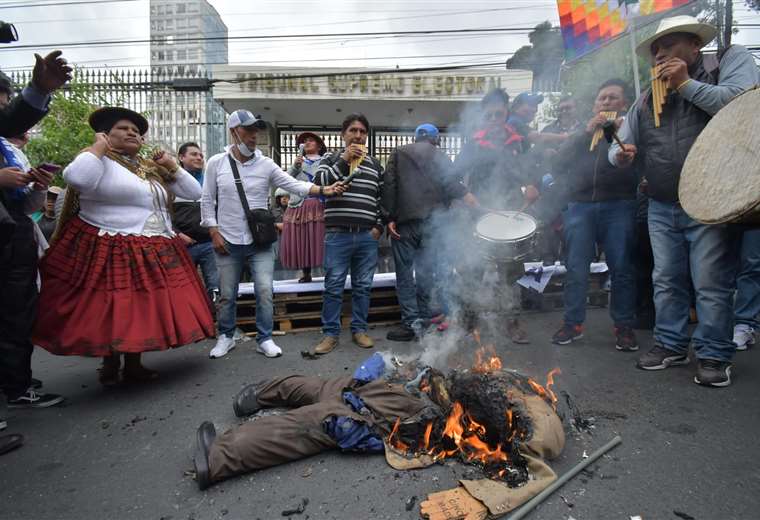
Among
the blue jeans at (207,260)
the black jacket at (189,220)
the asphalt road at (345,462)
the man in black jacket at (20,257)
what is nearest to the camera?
the asphalt road at (345,462)

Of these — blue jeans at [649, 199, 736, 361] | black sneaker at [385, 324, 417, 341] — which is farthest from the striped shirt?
blue jeans at [649, 199, 736, 361]

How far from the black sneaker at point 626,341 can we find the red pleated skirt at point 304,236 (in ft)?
11.9

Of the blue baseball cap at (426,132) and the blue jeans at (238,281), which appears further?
the blue baseball cap at (426,132)

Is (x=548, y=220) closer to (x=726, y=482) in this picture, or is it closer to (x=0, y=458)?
(x=726, y=482)

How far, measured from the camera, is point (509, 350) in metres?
4.01

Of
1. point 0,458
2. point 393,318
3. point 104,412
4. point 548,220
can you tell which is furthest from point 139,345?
point 548,220

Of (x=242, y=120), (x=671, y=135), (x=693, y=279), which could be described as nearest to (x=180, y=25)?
(x=242, y=120)

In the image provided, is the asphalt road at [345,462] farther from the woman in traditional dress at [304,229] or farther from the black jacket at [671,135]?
the woman in traditional dress at [304,229]

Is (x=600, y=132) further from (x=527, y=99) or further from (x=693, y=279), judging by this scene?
(x=693, y=279)

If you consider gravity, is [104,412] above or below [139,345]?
below

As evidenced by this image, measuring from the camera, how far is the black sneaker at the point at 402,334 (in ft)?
14.8

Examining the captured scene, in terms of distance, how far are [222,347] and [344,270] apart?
1.36 metres

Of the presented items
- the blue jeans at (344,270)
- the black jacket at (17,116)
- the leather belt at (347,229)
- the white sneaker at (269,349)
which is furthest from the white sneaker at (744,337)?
the black jacket at (17,116)

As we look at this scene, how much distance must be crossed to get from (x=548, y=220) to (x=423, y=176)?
6.33 ft
